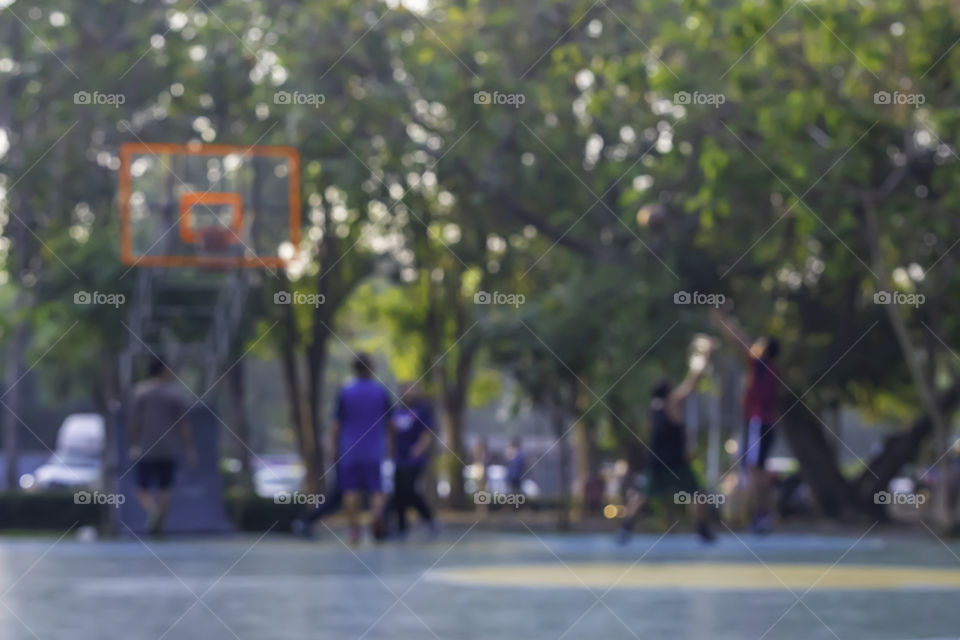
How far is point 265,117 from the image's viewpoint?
2928 cm

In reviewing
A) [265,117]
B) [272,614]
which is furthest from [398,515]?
[272,614]

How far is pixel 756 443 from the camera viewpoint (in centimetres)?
1864

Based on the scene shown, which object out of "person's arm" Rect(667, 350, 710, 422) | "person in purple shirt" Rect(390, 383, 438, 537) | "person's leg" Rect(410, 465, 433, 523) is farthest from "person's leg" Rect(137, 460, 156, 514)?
"person's arm" Rect(667, 350, 710, 422)

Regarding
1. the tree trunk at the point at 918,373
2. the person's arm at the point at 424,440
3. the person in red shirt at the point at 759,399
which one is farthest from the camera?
the tree trunk at the point at 918,373

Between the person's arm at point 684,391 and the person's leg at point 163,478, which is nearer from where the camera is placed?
the person's arm at point 684,391

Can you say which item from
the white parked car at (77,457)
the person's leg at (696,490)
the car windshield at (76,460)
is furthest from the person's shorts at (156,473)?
the car windshield at (76,460)

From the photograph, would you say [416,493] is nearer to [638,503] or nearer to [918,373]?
[638,503]

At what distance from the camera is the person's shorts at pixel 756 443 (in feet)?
60.9

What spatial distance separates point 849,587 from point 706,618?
3294 mm

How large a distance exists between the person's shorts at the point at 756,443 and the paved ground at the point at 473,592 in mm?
841

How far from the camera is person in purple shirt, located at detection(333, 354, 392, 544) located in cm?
1980

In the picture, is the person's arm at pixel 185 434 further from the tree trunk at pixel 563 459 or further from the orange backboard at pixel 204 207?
the tree trunk at pixel 563 459

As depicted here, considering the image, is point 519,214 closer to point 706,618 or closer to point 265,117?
point 265,117

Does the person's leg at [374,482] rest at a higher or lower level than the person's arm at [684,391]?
lower
